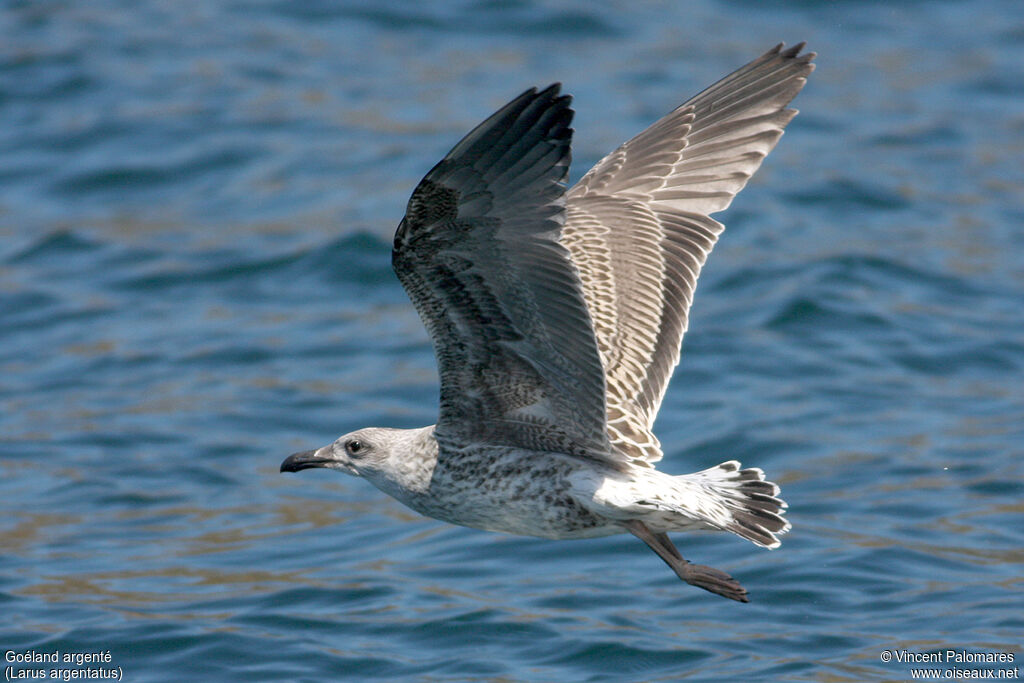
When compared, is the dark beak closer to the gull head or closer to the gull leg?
the gull head

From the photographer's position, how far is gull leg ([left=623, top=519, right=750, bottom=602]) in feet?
17.0

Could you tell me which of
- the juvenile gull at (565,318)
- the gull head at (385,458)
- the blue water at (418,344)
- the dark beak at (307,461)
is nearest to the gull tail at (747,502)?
the juvenile gull at (565,318)

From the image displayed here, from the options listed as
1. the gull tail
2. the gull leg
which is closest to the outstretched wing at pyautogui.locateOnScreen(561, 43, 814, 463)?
the gull tail

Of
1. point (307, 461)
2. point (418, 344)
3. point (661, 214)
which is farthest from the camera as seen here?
point (418, 344)

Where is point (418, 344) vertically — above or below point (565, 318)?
below

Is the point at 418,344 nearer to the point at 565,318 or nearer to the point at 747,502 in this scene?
the point at 747,502

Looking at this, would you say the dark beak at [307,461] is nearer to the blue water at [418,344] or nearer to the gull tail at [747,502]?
the blue water at [418,344]

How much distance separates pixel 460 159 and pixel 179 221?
6.55 metres

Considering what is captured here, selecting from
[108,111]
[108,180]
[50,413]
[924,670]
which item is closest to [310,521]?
[50,413]

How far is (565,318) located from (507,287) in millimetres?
237

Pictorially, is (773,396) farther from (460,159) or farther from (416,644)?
(460,159)

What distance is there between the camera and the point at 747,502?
5359 mm

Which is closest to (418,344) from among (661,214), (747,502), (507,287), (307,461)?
(661,214)

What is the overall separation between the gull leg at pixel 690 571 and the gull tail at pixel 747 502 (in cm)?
17
